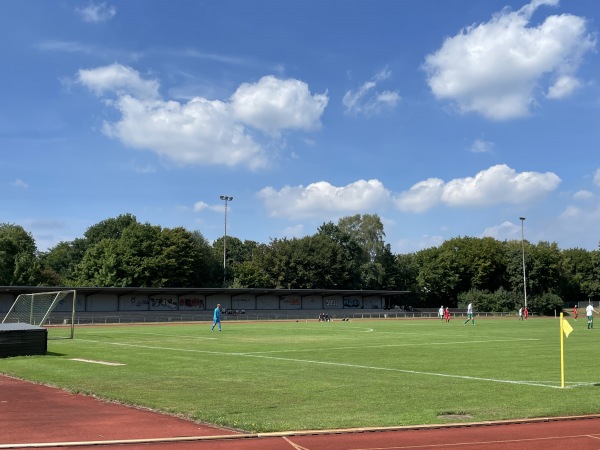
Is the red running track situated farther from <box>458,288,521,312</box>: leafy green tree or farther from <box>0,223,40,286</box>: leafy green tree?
<box>458,288,521,312</box>: leafy green tree

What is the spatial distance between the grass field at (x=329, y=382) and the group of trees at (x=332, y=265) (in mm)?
72729

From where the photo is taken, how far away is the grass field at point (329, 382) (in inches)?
433

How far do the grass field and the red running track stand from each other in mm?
474

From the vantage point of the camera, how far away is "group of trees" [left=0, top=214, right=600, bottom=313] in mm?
95750

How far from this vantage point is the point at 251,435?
9211 millimetres

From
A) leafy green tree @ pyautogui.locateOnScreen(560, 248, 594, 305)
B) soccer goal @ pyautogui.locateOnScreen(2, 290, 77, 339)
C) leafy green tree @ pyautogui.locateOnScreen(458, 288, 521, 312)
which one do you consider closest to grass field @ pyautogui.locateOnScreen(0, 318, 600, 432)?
soccer goal @ pyautogui.locateOnScreen(2, 290, 77, 339)

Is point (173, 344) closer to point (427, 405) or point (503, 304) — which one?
point (427, 405)

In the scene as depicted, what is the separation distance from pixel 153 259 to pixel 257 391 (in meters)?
84.2

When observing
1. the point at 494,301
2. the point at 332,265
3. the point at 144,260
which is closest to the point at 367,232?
the point at 332,265

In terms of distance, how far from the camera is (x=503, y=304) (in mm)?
103812

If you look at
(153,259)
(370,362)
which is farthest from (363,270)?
(370,362)

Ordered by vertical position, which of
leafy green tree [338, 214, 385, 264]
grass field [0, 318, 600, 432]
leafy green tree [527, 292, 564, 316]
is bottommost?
grass field [0, 318, 600, 432]

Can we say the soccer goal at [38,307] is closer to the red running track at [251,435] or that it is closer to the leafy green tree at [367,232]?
the red running track at [251,435]

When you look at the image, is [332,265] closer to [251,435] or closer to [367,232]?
[367,232]
